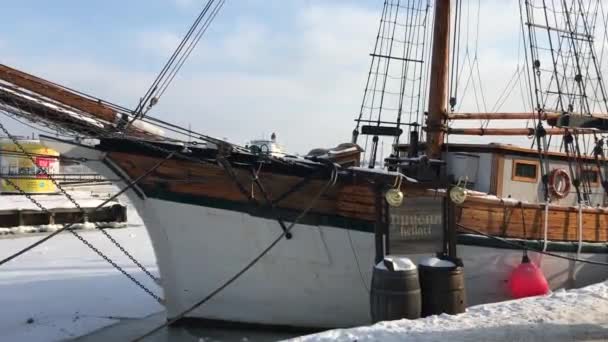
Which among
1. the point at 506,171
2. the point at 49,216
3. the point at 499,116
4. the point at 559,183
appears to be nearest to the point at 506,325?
the point at 506,171

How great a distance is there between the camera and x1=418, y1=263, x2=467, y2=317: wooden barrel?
6262 millimetres

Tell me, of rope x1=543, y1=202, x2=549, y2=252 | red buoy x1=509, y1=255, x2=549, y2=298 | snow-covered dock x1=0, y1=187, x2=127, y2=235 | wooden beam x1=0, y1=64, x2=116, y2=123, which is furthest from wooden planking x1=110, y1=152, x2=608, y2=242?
snow-covered dock x1=0, y1=187, x2=127, y2=235

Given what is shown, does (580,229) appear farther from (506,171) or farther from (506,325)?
(506,325)

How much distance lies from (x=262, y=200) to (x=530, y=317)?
3.25 m

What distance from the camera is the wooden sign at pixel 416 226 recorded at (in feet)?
23.1

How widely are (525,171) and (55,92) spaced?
669 cm

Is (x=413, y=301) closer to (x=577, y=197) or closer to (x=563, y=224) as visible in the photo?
(x=563, y=224)

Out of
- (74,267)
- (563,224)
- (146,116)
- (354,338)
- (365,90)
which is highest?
(365,90)

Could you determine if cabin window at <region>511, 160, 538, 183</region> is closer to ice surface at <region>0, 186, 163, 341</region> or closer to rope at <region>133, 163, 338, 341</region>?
rope at <region>133, 163, 338, 341</region>

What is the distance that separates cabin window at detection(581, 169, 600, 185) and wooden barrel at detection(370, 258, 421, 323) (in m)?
5.55

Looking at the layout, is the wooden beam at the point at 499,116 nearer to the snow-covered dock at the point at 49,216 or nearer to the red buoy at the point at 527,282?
the red buoy at the point at 527,282

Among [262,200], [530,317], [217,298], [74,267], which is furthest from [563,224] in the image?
[74,267]

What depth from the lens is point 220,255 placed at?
24.5 ft

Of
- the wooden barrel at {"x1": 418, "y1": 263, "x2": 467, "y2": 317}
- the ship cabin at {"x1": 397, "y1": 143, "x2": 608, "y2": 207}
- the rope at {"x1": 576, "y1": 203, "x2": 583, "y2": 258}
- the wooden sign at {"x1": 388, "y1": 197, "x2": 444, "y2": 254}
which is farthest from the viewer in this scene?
the ship cabin at {"x1": 397, "y1": 143, "x2": 608, "y2": 207}
